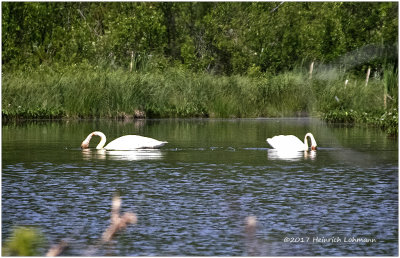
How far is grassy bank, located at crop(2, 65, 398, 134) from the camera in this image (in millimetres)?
35625

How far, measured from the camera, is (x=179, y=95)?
1502 inches

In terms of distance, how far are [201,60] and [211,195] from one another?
37.3 meters

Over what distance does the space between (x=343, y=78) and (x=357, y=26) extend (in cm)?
649

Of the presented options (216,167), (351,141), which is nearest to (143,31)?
(351,141)

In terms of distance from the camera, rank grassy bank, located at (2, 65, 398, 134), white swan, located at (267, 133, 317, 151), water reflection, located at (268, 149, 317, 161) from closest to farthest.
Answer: water reflection, located at (268, 149, 317, 161) < white swan, located at (267, 133, 317, 151) < grassy bank, located at (2, 65, 398, 134)

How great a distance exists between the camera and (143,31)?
158 ft

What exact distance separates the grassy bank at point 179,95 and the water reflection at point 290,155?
511 inches

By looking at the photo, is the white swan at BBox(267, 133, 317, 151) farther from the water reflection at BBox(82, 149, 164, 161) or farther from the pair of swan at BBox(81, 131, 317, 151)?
the water reflection at BBox(82, 149, 164, 161)

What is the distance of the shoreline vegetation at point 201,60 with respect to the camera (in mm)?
35969

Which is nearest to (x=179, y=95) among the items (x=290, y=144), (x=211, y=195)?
(x=290, y=144)

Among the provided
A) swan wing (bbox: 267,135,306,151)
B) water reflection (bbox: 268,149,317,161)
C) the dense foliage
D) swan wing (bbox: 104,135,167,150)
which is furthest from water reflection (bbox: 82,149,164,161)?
the dense foliage

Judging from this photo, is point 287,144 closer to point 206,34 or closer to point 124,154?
point 124,154

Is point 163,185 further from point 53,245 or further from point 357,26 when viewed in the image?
point 357,26

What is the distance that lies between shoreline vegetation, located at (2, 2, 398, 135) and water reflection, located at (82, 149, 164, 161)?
8375 millimetres
